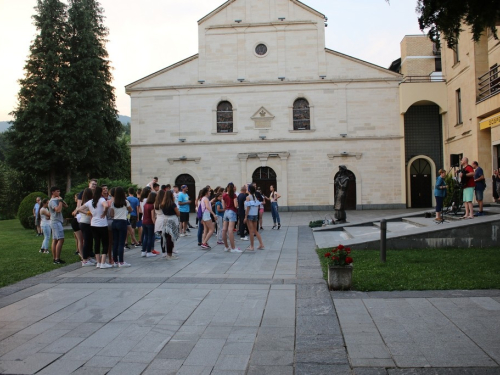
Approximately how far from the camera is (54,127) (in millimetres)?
33000

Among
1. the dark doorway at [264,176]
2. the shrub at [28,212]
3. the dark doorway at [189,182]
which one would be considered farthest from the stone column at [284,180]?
the shrub at [28,212]

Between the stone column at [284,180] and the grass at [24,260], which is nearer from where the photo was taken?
the grass at [24,260]

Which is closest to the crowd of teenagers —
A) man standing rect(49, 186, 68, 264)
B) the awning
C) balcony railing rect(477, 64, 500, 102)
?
man standing rect(49, 186, 68, 264)

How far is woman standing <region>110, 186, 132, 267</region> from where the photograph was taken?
11.0 m

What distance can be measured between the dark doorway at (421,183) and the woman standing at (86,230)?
88.2ft

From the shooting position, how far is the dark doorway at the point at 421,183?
3356cm

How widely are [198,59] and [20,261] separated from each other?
80.3 feet

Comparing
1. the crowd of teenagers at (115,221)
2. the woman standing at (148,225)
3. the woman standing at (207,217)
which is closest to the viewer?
the crowd of teenagers at (115,221)

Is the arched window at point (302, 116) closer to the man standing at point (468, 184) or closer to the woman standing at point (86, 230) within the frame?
the man standing at point (468, 184)

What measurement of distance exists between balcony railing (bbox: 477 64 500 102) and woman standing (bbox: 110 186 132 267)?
17.0 meters

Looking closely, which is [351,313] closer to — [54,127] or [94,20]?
[54,127]

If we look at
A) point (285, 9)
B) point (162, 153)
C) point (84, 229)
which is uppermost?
point (285, 9)

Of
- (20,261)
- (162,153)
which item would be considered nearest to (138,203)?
(20,261)

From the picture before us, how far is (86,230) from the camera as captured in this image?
11250 mm
